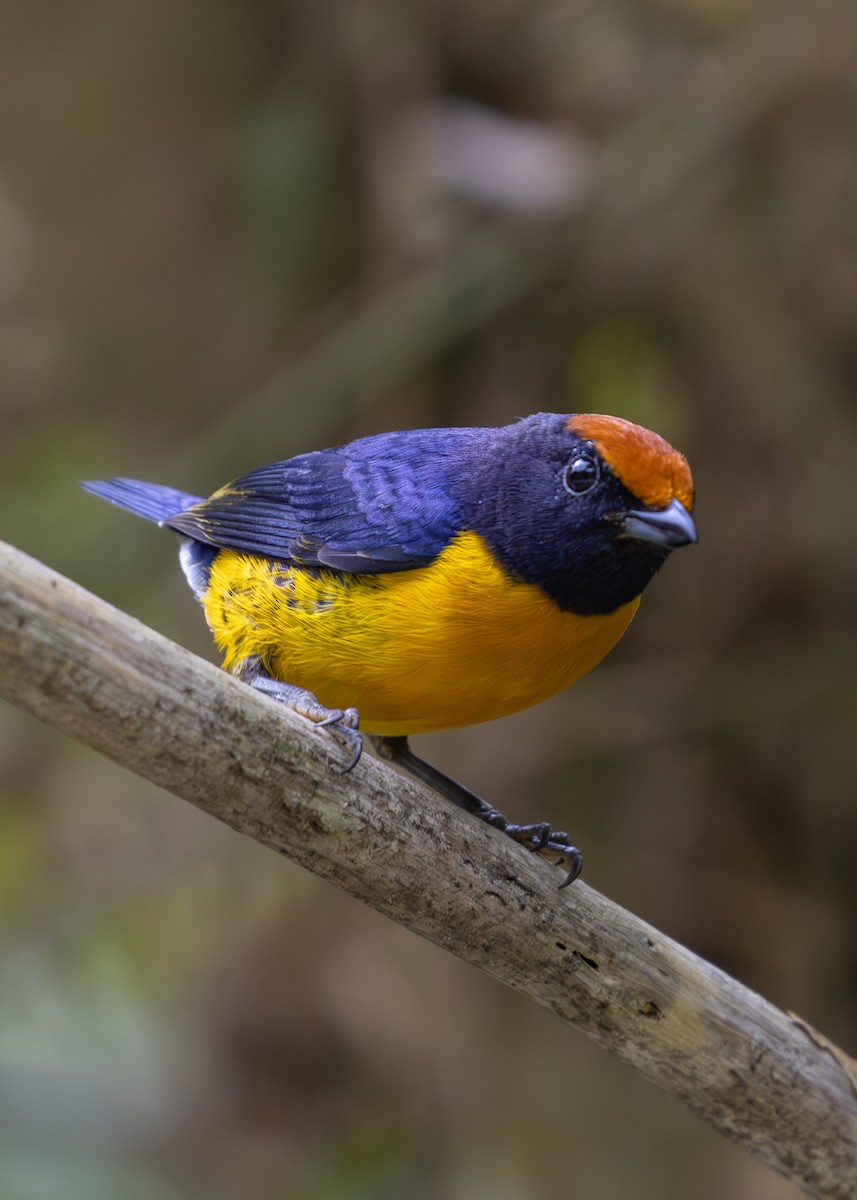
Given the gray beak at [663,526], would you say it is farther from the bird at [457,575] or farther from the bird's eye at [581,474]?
the bird's eye at [581,474]

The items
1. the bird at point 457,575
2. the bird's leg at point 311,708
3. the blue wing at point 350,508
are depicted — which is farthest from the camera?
the blue wing at point 350,508

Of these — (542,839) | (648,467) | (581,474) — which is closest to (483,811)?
(542,839)

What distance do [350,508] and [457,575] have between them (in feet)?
1.90

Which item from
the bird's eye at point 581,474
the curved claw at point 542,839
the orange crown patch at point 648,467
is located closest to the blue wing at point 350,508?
the bird's eye at point 581,474

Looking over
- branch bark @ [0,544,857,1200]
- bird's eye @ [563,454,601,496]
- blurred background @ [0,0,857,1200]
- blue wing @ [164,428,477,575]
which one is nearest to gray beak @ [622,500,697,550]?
bird's eye @ [563,454,601,496]

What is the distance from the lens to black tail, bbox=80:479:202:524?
14.6 ft

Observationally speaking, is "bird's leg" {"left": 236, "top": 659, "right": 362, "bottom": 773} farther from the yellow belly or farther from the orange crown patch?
the orange crown patch

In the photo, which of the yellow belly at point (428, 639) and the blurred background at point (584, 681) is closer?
the yellow belly at point (428, 639)

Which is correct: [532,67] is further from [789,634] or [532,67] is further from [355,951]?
[355,951]

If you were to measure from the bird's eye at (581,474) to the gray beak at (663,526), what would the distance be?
0.49ft

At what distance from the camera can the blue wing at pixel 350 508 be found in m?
3.50

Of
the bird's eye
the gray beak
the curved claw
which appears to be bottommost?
the curved claw

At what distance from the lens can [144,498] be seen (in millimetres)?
4527

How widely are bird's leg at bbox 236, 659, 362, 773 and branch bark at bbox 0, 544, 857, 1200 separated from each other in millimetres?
60
